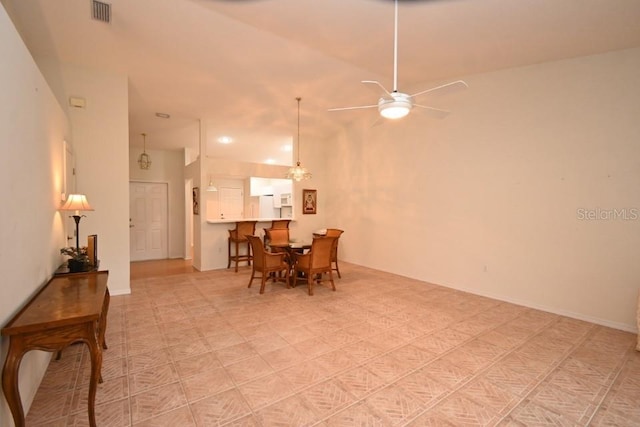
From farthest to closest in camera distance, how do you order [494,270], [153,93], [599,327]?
[153,93] → [494,270] → [599,327]

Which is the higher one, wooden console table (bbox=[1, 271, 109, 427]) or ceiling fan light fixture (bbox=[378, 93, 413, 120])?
ceiling fan light fixture (bbox=[378, 93, 413, 120])

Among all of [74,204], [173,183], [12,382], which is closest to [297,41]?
[74,204]

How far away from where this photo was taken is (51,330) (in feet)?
5.50

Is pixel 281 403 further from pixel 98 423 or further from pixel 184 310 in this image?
pixel 184 310

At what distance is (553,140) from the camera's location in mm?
3898

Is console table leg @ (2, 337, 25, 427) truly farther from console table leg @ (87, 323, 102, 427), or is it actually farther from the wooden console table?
console table leg @ (87, 323, 102, 427)

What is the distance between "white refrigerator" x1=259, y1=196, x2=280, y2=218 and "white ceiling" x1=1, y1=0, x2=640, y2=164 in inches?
165

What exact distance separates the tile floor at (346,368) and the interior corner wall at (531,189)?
0.60 meters

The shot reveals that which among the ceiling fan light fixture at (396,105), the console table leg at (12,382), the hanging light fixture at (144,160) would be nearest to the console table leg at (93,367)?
the console table leg at (12,382)

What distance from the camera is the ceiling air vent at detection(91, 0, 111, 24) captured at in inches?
118

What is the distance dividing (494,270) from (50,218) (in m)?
5.59

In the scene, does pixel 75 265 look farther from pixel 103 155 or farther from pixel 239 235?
pixel 239 235

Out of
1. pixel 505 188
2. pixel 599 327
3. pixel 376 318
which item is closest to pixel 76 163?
pixel 376 318

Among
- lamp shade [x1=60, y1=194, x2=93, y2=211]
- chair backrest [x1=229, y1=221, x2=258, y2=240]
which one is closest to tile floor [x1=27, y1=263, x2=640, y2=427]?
lamp shade [x1=60, y1=194, x2=93, y2=211]
